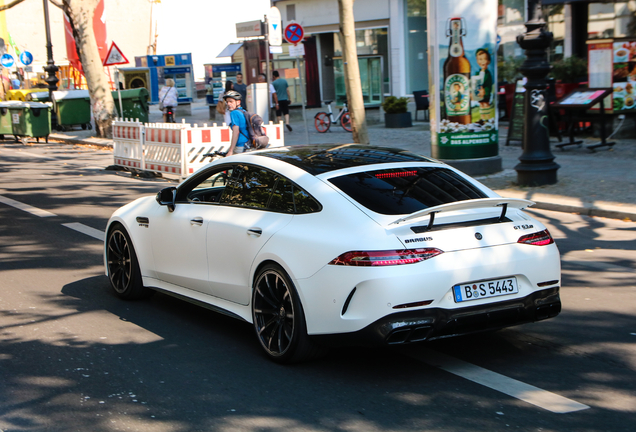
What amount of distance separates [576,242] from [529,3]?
4598 millimetres

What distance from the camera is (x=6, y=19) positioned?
7031 centimetres

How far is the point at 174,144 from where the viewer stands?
15867mm

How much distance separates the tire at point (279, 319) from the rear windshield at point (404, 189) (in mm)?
710

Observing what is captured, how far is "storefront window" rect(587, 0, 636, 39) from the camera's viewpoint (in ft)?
66.9

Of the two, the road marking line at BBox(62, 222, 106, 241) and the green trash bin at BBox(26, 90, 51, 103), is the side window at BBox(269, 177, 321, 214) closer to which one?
the road marking line at BBox(62, 222, 106, 241)

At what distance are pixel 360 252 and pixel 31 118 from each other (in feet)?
80.7

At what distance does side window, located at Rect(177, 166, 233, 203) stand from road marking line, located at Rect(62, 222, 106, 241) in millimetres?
3675

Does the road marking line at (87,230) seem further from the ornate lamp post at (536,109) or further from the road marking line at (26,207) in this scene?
the ornate lamp post at (536,109)

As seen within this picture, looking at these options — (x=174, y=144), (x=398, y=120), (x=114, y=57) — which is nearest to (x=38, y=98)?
(x=114, y=57)

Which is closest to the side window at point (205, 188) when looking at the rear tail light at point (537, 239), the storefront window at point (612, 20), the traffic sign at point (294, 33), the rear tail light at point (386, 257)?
the rear tail light at point (386, 257)

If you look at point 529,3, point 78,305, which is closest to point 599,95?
point 529,3

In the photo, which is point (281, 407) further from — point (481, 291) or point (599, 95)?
point (599, 95)

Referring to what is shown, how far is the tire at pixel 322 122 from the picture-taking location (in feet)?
79.6

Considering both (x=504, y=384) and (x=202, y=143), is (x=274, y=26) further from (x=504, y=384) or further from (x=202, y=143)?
(x=504, y=384)
